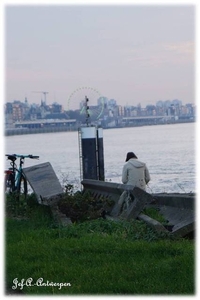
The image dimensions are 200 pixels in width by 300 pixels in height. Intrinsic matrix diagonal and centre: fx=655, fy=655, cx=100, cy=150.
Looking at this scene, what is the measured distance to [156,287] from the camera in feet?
19.9

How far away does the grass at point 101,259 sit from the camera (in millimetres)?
6141

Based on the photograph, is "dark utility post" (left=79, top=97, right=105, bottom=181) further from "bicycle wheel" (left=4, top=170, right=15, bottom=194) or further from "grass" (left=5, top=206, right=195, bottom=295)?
"grass" (left=5, top=206, right=195, bottom=295)

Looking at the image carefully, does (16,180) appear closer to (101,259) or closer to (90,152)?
(90,152)

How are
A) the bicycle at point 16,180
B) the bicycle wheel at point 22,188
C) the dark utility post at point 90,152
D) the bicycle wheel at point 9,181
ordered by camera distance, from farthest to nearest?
1. the dark utility post at point 90,152
2. the bicycle wheel at point 9,181
3. the bicycle at point 16,180
4. the bicycle wheel at point 22,188

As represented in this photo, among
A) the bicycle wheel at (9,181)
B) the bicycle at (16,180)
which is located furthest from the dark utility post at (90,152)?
the bicycle wheel at (9,181)

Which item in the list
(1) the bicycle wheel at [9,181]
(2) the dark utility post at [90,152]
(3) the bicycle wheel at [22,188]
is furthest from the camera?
(2) the dark utility post at [90,152]

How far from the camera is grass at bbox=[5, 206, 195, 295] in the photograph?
614 centimetres

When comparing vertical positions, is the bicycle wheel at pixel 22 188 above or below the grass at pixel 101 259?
above

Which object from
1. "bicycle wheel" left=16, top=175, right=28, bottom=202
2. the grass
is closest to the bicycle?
"bicycle wheel" left=16, top=175, right=28, bottom=202

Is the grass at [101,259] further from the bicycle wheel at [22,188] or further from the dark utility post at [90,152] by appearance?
the dark utility post at [90,152]

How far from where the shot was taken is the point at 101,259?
23.3ft

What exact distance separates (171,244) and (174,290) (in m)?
1.60

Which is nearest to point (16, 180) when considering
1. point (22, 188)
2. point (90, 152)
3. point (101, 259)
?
point (22, 188)

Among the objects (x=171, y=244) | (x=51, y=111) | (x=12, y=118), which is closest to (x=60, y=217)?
(x=171, y=244)
